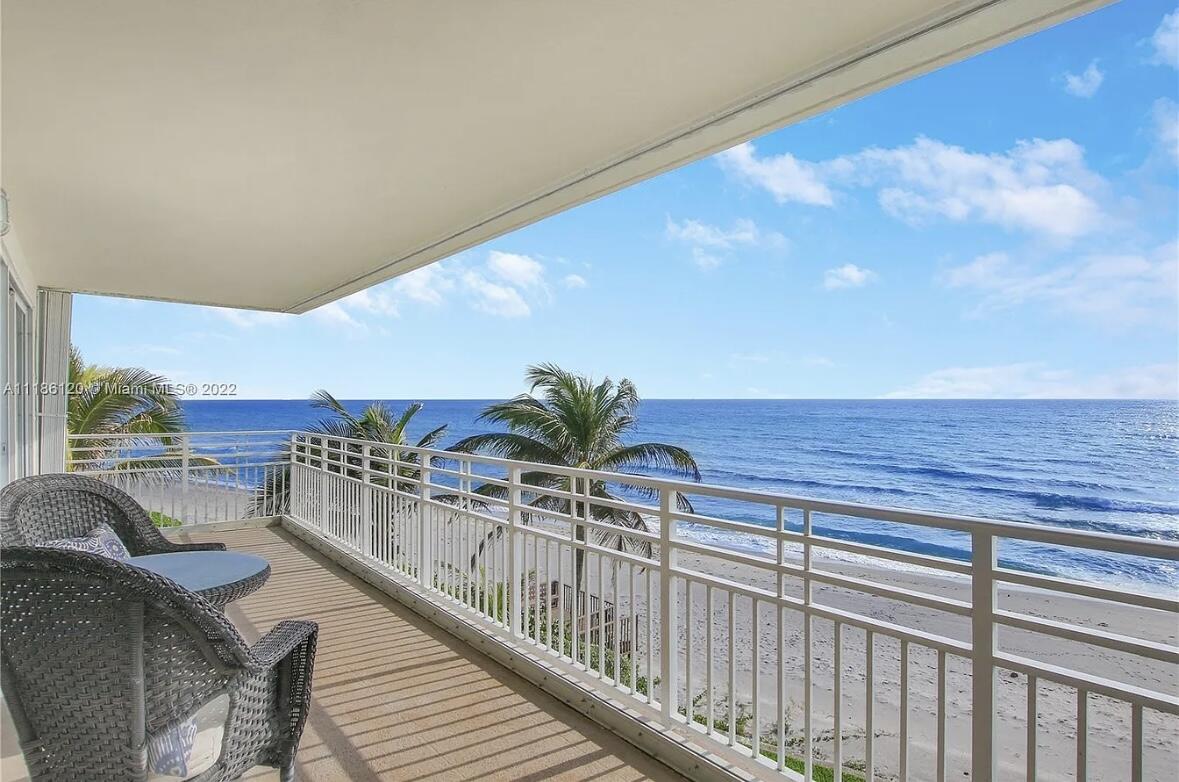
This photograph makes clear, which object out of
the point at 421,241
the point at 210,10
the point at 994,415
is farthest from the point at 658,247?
the point at 210,10

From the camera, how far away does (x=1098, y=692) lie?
4.55 feet

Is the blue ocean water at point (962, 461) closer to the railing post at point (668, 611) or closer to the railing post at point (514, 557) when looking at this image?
the railing post at point (514, 557)

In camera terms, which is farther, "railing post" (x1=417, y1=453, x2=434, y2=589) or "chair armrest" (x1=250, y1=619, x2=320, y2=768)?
"railing post" (x1=417, y1=453, x2=434, y2=589)

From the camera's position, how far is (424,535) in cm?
405

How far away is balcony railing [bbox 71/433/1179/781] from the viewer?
1.50m

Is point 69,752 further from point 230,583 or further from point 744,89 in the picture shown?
point 744,89

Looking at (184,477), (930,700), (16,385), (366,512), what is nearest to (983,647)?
(366,512)

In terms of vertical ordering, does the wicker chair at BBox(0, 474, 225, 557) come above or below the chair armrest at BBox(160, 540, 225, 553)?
above

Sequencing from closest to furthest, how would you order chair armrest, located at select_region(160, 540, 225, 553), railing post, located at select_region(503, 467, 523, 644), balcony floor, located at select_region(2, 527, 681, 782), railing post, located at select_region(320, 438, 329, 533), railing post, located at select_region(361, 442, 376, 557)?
balcony floor, located at select_region(2, 527, 681, 782) → chair armrest, located at select_region(160, 540, 225, 553) → railing post, located at select_region(503, 467, 523, 644) → railing post, located at select_region(361, 442, 376, 557) → railing post, located at select_region(320, 438, 329, 533)

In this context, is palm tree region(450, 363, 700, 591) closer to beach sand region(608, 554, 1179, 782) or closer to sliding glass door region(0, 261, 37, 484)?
beach sand region(608, 554, 1179, 782)

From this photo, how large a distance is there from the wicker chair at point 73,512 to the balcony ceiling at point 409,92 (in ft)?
4.36

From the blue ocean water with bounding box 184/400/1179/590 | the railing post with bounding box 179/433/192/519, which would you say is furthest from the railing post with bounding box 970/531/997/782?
the blue ocean water with bounding box 184/400/1179/590

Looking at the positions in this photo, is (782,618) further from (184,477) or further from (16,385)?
(184,477)

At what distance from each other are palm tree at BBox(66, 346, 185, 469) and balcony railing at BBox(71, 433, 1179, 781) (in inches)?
135
